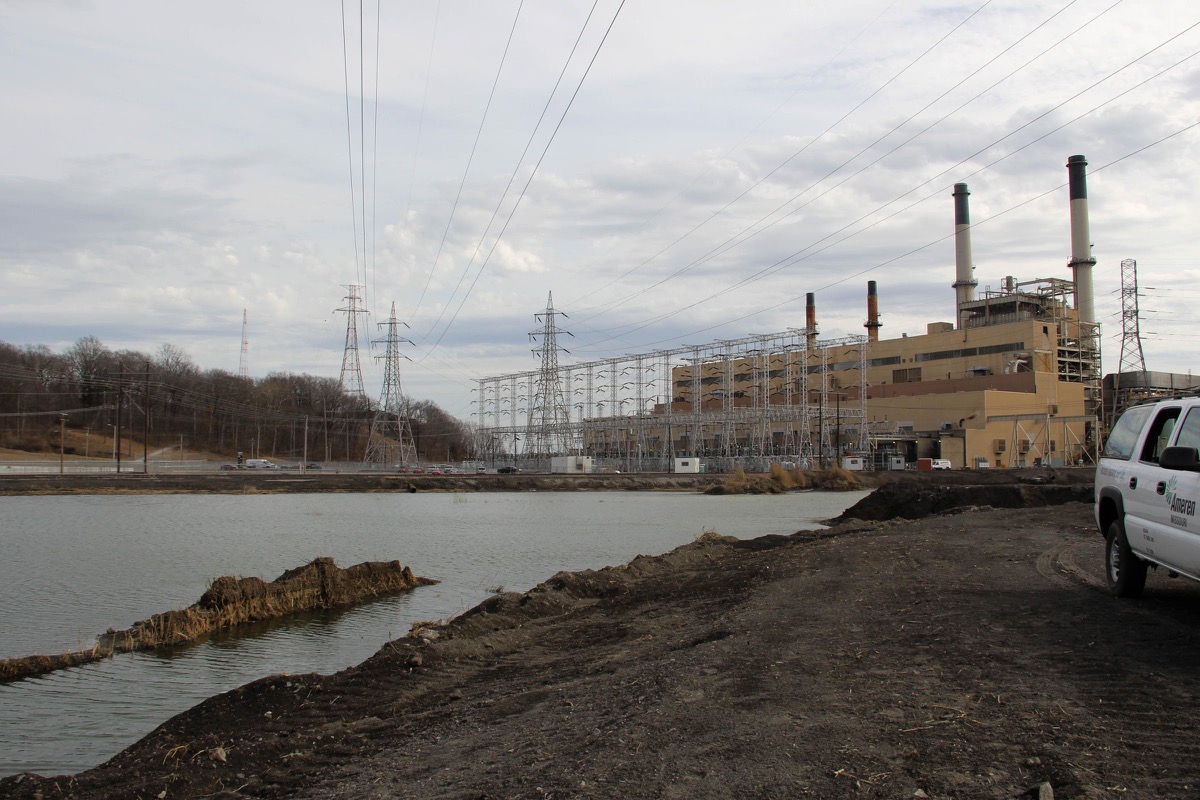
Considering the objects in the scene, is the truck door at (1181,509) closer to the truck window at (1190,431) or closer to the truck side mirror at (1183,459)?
the truck window at (1190,431)

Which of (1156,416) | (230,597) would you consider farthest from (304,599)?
(1156,416)

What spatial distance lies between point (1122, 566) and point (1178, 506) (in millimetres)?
1771

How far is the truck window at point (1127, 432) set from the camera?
9469mm

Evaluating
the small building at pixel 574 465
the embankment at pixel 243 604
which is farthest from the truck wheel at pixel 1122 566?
the small building at pixel 574 465

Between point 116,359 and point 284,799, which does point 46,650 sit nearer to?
point 284,799

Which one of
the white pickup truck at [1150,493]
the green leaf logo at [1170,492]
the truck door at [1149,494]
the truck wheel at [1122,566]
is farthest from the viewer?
the truck wheel at [1122,566]

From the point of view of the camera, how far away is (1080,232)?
8475 cm

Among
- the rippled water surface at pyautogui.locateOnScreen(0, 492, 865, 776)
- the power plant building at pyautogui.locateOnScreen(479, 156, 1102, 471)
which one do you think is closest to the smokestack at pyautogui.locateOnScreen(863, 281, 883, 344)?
the power plant building at pyautogui.locateOnScreen(479, 156, 1102, 471)

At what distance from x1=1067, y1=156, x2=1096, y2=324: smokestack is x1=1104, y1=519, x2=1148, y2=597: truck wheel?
87.4m

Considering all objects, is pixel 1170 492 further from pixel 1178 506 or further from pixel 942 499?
pixel 942 499

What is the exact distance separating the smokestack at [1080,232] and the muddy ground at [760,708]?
3348 inches

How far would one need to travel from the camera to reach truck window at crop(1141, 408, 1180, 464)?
882 centimetres

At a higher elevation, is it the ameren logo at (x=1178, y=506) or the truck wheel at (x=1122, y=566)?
the ameren logo at (x=1178, y=506)

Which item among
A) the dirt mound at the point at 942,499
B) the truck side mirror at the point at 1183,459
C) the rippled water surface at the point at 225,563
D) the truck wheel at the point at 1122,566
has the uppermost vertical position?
the truck side mirror at the point at 1183,459
